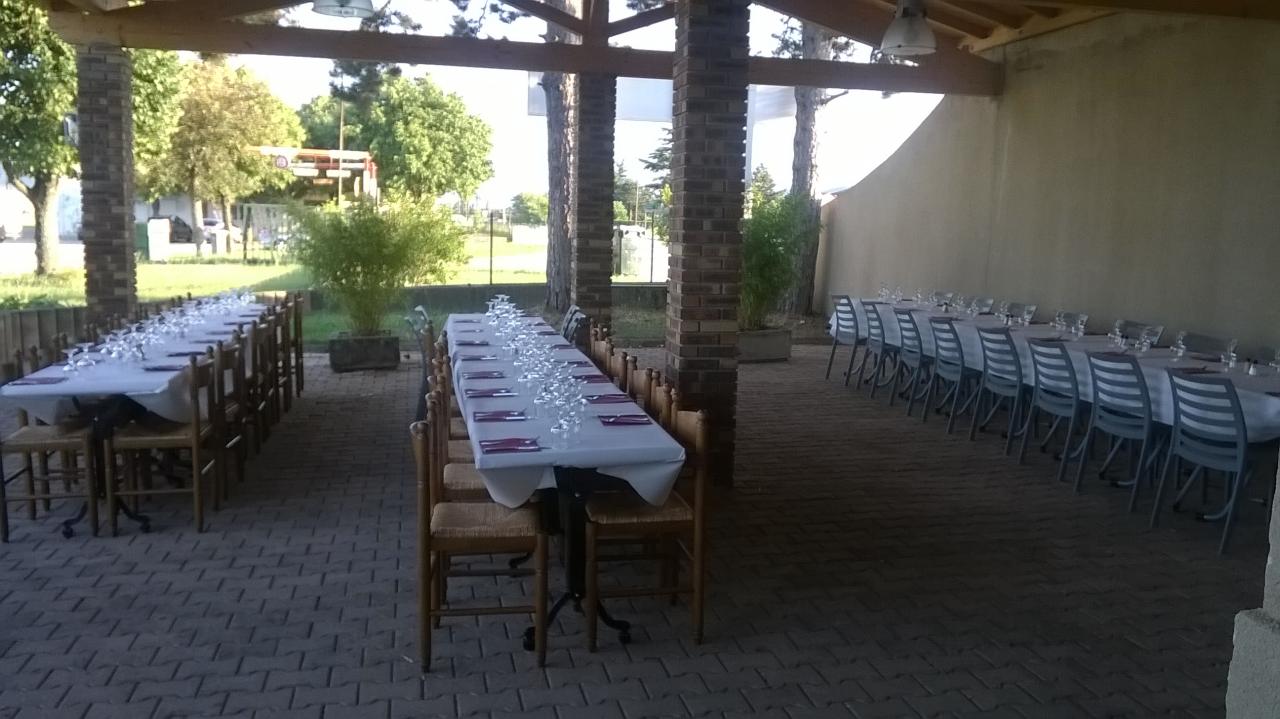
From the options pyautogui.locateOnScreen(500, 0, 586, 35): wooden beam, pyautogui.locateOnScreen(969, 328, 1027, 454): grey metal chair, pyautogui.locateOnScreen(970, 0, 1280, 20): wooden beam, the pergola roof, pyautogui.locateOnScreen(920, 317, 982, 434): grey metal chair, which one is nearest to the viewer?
pyautogui.locateOnScreen(970, 0, 1280, 20): wooden beam

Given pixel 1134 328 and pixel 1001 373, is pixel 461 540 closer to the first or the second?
pixel 1001 373

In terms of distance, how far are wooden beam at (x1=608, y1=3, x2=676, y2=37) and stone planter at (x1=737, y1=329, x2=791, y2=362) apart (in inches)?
140

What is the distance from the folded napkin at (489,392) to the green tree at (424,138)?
2881 centimetres

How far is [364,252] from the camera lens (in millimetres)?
9891

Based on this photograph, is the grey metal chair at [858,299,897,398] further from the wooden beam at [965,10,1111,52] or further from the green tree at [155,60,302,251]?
the green tree at [155,60,302,251]

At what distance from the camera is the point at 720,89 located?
540 centimetres

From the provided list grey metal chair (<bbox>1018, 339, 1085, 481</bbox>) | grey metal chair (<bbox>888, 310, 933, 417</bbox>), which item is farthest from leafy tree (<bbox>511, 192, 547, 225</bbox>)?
grey metal chair (<bbox>1018, 339, 1085, 481</bbox>)

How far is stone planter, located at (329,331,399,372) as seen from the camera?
991cm

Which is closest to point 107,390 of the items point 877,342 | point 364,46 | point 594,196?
point 594,196

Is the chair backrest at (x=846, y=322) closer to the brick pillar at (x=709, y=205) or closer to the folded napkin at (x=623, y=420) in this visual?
the brick pillar at (x=709, y=205)

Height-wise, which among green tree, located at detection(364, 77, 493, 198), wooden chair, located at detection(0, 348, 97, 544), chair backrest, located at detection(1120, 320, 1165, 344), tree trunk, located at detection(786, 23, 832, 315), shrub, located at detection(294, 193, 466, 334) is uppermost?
green tree, located at detection(364, 77, 493, 198)

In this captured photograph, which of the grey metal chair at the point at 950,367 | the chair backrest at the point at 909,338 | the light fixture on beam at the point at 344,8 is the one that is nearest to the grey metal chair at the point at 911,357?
the chair backrest at the point at 909,338

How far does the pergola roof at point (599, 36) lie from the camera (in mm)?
7812

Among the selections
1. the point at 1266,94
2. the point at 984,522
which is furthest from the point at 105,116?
the point at 1266,94
